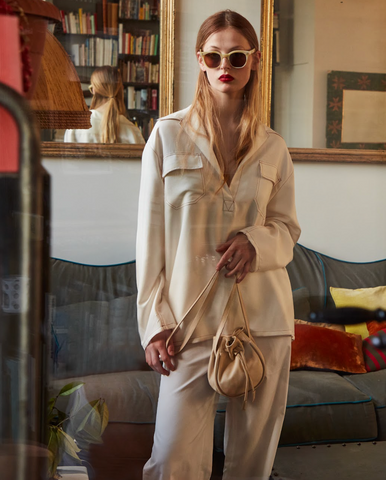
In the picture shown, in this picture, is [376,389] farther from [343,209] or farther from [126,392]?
[126,392]

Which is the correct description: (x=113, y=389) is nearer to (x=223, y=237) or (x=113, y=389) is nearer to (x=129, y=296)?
(x=129, y=296)

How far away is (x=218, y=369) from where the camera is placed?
920 millimetres

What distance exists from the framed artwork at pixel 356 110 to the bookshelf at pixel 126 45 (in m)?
0.34

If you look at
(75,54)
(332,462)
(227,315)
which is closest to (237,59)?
(75,54)

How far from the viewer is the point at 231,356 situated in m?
0.92

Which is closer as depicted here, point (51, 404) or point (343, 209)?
point (51, 404)

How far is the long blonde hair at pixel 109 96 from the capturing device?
90 centimetres

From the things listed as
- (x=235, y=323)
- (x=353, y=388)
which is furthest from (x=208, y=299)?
(x=353, y=388)

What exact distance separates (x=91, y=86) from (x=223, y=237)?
33 centimetres

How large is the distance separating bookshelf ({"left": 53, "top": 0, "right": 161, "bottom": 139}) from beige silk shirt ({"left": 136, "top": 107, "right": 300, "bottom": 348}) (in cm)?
5

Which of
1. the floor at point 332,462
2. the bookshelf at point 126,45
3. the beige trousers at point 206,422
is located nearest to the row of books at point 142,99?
the bookshelf at point 126,45

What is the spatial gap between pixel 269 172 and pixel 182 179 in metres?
0.16

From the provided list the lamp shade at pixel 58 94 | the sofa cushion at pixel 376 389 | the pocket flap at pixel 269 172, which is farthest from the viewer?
the sofa cushion at pixel 376 389

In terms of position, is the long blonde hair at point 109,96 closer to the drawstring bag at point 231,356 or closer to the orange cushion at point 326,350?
the drawstring bag at point 231,356
